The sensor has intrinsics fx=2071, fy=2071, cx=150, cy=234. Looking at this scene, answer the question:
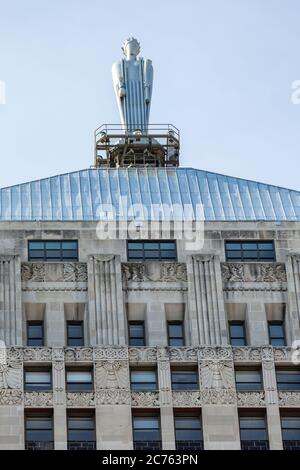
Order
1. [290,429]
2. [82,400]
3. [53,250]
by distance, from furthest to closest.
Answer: [53,250] < [290,429] < [82,400]

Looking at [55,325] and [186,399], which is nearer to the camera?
[186,399]

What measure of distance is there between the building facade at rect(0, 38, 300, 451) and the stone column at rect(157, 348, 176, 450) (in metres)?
0.06

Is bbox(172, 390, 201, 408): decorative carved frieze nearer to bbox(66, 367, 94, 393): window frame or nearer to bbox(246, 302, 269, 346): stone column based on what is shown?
bbox(66, 367, 94, 393): window frame

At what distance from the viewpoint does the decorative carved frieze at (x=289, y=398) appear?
9500 centimetres

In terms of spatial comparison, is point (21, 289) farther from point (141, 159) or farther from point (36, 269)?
point (141, 159)

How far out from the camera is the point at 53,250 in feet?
330

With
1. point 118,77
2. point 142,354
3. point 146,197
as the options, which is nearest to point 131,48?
point 118,77

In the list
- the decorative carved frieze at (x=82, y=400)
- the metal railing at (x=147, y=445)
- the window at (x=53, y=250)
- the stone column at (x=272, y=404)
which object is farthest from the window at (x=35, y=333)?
the stone column at (x=272, y=404)

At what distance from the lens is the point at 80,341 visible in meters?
97.7

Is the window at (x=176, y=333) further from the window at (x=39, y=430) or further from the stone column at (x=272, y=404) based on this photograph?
the window at (x=39, y=430)

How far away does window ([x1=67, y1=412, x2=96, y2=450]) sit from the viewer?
9306 centimetres

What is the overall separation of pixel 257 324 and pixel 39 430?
1207cm

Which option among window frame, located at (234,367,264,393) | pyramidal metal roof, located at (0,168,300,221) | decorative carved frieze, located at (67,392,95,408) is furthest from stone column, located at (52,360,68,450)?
pyramidal metal roof, located at (0,168,300,221)

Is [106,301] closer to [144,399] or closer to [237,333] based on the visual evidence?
[144,399]
